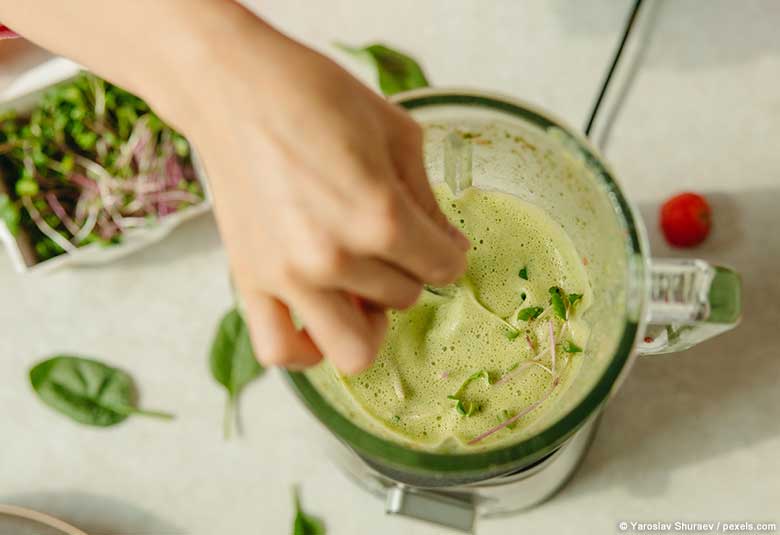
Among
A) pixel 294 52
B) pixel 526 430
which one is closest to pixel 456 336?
pixel 526 430

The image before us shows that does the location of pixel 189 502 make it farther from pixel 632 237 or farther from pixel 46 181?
pixel 632 237

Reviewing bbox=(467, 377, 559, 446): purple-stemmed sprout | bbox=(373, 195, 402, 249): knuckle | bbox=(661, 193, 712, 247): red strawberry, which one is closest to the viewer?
bbox=(373, 195, 402, 249): knuckle

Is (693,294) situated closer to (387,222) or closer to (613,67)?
(387,222)

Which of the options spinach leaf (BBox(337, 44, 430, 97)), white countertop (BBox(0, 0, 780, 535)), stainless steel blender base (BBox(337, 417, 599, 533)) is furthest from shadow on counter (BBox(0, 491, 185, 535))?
spinach leaf (BBox(337, 44, 430, 97))

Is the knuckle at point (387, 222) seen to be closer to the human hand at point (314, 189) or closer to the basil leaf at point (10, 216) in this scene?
the human hand at point (314, 189)

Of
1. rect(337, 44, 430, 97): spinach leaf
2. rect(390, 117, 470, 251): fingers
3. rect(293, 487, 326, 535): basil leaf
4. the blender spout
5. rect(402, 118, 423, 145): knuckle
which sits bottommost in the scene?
rect(293, 487, 326, 535): basil leaf

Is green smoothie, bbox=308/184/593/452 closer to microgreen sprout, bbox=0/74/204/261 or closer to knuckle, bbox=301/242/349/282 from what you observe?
knuckle, bbox=301/242/349/282

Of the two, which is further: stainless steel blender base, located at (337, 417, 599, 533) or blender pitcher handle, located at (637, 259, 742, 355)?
stainless steel blender base, located at (337, 417, 599, 533)

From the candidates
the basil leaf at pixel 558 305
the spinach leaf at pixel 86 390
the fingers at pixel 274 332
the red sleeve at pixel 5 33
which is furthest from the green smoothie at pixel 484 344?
the red sleeve at pixel 5 33
